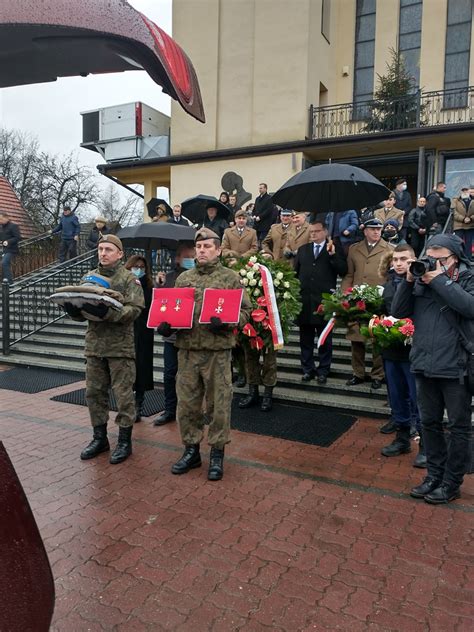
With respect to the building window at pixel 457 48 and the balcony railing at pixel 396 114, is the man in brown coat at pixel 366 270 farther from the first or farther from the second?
the building window at pixel 457 48

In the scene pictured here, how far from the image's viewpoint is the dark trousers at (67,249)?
14691 mm

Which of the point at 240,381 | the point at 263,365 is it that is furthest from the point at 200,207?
the point at 263,365

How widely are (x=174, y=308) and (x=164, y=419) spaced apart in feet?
6.46

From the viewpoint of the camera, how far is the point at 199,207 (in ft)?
29.9

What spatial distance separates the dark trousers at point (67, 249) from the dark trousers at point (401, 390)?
471 inches

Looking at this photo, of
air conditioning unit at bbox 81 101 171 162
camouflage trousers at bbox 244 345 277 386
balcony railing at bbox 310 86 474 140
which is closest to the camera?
camouflage trousers at bbox 244 345 277 386

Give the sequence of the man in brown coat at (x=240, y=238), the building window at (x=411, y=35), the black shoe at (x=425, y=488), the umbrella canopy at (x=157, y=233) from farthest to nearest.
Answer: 1. the building window at (x=411, y=35)
2. the man in brown coat at (x=240, y=238)
3. the umbrella canopy at (x=157, y=233)
4. the black shoe at (x=425, y=488)

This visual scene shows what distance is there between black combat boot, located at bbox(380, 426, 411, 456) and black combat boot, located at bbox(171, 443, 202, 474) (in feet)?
5.84

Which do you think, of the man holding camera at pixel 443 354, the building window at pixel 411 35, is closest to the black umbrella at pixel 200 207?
the man holding camera at pixel 443 354

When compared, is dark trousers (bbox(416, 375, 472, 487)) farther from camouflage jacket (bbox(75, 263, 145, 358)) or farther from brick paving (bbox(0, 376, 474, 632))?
camouflage jacket (bbox(75, 263, 145, 358))

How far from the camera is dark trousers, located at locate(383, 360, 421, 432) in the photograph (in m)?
4.79

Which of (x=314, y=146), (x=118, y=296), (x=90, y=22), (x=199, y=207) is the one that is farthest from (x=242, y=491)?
(x=314, y=146)

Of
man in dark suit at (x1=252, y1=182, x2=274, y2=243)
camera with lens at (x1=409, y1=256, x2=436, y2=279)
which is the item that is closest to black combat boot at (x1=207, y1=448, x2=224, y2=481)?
camera with lens at (x1=409, y1=256, x2=436, y2=279)

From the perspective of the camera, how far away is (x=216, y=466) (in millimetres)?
4254
